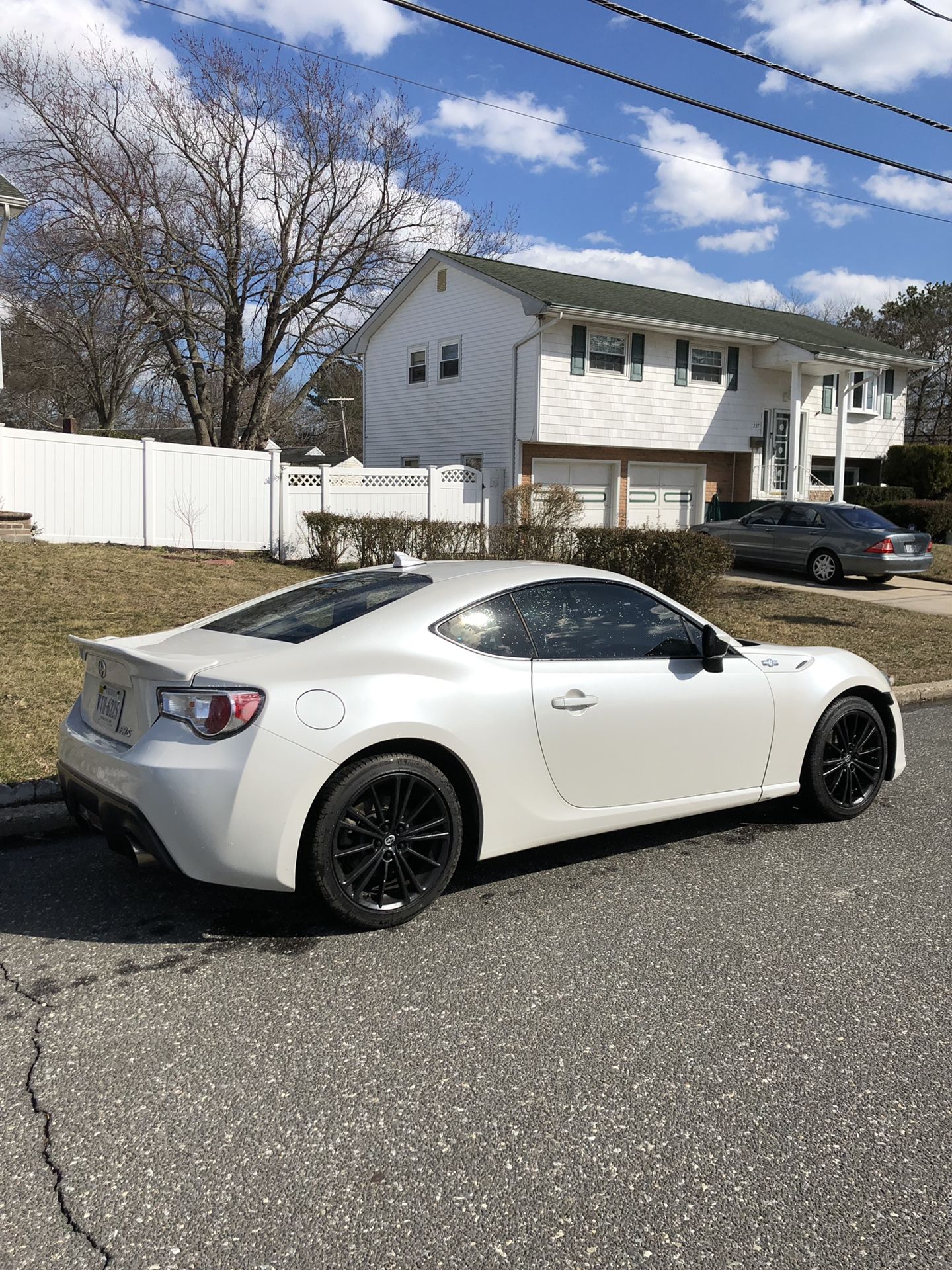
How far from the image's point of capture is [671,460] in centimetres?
2536

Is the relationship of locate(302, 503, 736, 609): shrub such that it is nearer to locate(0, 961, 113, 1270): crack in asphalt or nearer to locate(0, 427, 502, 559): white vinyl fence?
locate(0, 427, 502, 559): white vinyl fence

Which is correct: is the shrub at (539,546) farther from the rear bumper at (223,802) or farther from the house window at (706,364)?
the house window at (706,364)

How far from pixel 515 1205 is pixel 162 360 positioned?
31.7 meters

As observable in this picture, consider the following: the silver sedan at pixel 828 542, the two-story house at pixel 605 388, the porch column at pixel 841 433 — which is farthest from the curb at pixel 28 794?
the porch column at pixel 841 433

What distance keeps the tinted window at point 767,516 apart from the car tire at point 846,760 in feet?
44.7

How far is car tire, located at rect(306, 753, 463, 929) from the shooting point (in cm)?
372

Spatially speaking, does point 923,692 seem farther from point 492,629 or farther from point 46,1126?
point 46,1126

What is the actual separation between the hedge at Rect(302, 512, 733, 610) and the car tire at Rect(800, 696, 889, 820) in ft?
18.3

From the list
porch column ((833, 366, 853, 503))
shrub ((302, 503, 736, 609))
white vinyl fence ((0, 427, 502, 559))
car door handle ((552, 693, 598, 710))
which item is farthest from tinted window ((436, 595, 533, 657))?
porch column ((833, 366, 853, 503))

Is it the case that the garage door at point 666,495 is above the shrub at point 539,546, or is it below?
above

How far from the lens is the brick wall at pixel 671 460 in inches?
912

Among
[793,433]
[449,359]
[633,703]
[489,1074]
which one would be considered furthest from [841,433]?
[489,1074]

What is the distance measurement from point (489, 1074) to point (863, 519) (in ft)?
53.4

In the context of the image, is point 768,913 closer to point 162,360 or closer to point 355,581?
point 355,581
